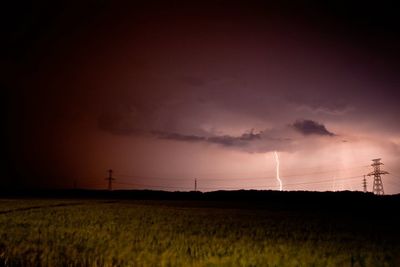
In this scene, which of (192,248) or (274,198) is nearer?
(192,248)

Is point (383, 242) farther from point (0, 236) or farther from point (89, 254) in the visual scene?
point (0, 236)

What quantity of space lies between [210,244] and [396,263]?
719cm

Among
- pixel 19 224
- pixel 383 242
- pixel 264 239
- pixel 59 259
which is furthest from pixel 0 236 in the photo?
pixel 383 242

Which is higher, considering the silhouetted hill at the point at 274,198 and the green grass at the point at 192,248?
the silhouetted hill at the point at 274,198

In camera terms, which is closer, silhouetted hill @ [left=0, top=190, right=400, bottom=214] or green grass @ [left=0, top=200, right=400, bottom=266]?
green grass @ [left=0, top=200, right=400, bottom=266]

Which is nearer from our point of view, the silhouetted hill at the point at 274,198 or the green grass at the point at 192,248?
the green grass at the point at 192,248

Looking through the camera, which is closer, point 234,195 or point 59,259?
point 59,259

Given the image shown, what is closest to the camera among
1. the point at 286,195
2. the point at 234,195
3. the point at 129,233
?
the point at 129,233

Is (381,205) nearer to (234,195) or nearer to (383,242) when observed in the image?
(234,195)

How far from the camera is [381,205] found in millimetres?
60281

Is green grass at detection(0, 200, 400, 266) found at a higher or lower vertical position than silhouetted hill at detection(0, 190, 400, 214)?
lower

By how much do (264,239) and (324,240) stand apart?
3.08 metres

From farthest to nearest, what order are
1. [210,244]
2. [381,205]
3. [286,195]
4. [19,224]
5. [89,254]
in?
[286,195] → [381,205] → [19,224] → [210,244] → [89,254]

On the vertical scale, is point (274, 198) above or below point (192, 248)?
above
